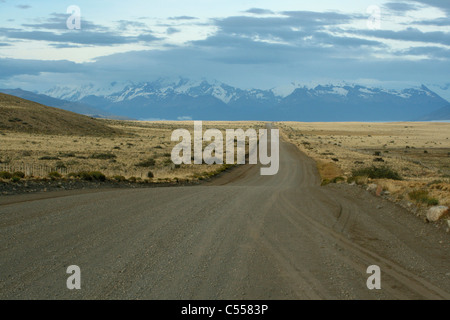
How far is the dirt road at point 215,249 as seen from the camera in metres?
7.38

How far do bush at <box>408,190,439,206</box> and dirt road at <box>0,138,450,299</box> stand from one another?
70 cm

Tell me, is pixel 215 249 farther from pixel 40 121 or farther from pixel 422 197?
pixel 40 121

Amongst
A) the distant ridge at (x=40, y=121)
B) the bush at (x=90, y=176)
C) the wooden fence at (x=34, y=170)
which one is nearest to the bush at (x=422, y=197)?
the bush at (x=90, y=176)

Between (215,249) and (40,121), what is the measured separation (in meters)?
91.2

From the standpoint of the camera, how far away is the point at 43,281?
7598 millimetres

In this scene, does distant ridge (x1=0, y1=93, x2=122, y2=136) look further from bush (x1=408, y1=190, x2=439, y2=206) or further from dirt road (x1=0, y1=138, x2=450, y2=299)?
bush (x1=408, y1=190, x2=439, y2=206)

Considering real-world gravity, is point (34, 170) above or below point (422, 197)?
below

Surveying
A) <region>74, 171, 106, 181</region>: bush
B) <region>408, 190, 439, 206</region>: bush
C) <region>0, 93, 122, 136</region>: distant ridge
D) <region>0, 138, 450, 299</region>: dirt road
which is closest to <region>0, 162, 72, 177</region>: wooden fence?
<region>74, 171, 106, 181</region>: bush

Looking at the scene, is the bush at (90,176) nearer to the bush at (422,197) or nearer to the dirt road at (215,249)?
the dirt road at (215,249)

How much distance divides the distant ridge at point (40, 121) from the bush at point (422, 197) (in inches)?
3153

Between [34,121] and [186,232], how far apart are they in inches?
3488

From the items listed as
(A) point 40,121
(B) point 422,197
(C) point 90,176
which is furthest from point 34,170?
(A) point 40,121

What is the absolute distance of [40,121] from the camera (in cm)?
9269
